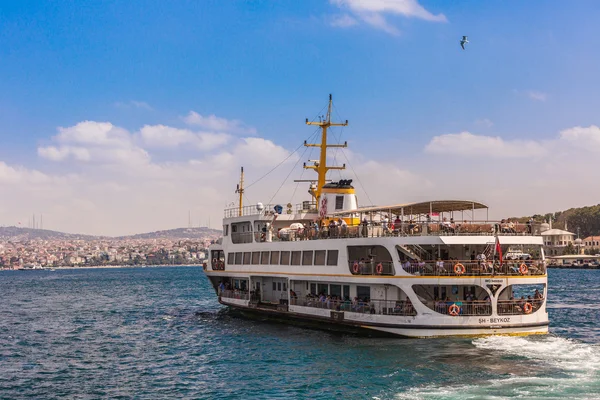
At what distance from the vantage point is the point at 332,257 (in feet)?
105

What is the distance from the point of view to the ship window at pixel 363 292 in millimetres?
30288

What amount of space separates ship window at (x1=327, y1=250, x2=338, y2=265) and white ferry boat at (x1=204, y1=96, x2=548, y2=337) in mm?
47

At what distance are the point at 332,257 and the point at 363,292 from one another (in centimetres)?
233

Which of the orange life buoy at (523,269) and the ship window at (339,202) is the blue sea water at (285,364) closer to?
the orange life buoy at (523,269)

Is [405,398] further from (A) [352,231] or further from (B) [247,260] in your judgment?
(B) [247,260]

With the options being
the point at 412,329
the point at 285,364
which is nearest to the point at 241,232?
the point at 412,329

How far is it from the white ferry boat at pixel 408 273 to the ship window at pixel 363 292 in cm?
4

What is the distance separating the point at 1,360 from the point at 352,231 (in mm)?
15805

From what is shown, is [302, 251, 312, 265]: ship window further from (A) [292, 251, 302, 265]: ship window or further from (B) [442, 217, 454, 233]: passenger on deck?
(B) [442, 217, 454, 233]: passenger on deck

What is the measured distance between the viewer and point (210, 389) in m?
22.3

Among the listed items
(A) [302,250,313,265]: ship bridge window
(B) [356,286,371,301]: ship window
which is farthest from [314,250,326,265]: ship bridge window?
(B) [356,286,371,301]: ship window

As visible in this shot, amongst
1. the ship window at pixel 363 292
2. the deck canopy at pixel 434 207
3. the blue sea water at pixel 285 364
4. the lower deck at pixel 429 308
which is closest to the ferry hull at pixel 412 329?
the lower deck at pixel 429 308

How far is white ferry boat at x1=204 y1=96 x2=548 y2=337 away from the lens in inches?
1066

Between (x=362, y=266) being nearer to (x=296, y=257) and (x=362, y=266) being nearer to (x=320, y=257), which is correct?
(x=320, y=257)
